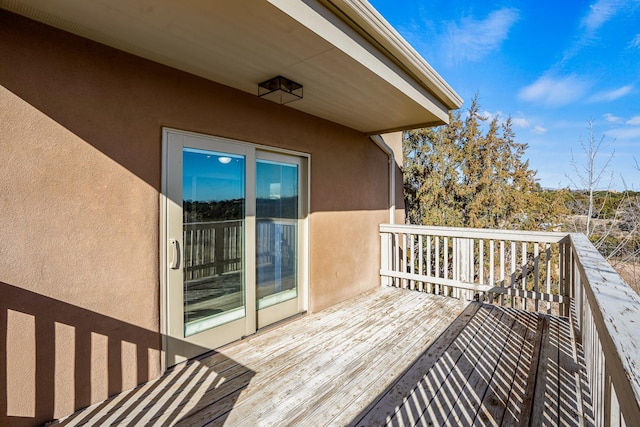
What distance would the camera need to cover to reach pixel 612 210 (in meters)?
8.85

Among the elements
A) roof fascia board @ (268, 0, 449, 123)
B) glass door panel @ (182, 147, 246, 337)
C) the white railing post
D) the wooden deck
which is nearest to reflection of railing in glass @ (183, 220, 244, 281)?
glass door panel @ (182, 147, 246, 337)

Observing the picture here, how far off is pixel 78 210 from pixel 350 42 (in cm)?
217

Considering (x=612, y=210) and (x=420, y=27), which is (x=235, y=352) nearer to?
(x=420, y=27)

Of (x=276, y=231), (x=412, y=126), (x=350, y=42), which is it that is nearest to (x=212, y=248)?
(x=276, y=231)

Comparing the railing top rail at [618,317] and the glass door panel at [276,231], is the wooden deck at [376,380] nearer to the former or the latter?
the glass door panel at [276,231]

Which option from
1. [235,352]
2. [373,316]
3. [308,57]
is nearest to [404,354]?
[373,316]

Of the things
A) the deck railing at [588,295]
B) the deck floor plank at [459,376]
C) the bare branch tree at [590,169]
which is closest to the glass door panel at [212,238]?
the deck floor plank at [459,376]

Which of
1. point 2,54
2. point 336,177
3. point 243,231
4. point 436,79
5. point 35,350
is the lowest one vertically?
point 35,350

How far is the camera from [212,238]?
2.80m

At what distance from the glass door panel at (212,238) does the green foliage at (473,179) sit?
7996 mm

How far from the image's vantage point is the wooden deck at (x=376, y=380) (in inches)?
78.8

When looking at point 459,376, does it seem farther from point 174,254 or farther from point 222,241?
point 174,254

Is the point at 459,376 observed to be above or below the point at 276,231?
below

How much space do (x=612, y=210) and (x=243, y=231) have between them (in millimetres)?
10931
